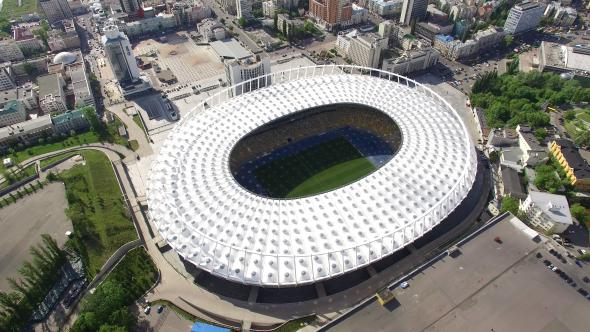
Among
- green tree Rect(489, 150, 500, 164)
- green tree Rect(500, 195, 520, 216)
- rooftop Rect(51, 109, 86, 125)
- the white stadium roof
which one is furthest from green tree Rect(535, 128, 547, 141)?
rooftop Rect(51, 109, 86, 125)

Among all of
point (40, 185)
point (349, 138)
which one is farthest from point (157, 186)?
point (349, 138)

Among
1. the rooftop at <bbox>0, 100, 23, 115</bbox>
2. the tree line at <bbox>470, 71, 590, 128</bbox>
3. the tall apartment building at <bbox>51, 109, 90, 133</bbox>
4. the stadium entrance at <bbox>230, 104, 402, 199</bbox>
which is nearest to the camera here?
the stadium entrance at <bbox>230, 104, 402, 199</bbox>

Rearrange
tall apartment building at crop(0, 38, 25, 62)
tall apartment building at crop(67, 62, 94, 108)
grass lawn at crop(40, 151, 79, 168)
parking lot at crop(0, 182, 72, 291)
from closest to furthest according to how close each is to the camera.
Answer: parking lot at crop(0, 182, 72, 291)
grass lawn at crop(40, 151, 79, 168)
tall apartment building at crop(67, 62, 94, 108)
tall apartment building at crop(0, 38, 25, 62)

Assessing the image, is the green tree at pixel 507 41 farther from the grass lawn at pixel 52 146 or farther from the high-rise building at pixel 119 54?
the grass lawn at pixel 52 146

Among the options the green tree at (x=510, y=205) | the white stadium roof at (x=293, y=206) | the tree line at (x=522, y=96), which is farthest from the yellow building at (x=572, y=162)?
the white stadium roof at (x=293, y=206)

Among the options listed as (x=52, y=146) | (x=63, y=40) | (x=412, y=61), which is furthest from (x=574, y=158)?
(x=63, y=40)

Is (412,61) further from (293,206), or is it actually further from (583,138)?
(293,206)

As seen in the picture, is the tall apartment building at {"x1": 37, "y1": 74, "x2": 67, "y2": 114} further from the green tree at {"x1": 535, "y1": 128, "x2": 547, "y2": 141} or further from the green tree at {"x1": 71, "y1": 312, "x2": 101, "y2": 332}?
the green tree at {"x1": 535, "y1": 128, "x2": 547, "y2": 141}
